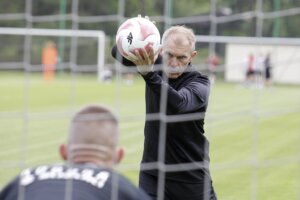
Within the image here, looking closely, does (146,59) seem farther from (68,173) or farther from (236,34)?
(236,34)

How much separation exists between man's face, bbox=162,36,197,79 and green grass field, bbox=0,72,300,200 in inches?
15.7

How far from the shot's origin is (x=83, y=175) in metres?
2.74

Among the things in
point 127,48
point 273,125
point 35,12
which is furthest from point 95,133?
point 35,12

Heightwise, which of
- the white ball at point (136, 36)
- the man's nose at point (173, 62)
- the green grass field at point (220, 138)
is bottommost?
the green grass field at point (220, 138)

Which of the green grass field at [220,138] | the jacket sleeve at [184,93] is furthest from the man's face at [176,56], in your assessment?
the green grass field at [220,138]

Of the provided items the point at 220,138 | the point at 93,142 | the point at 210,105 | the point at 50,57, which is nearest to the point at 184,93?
the point at 93,142

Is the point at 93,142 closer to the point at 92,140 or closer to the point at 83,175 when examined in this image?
the point at 92,140

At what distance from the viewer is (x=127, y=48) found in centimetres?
415

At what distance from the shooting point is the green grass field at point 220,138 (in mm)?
7793

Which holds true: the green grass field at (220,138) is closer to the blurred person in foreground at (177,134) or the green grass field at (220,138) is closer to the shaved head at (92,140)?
the blurred person in foreground at (177,134)

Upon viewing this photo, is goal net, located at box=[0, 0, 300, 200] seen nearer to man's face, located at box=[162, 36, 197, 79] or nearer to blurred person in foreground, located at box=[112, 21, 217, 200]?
blurred person in foreground, located at box=[112, 21, 217, 200]

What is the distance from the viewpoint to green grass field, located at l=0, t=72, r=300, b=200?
7793mm

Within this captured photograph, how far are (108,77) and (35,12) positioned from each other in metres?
3.45

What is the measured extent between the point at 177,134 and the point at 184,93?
28 centimetres
